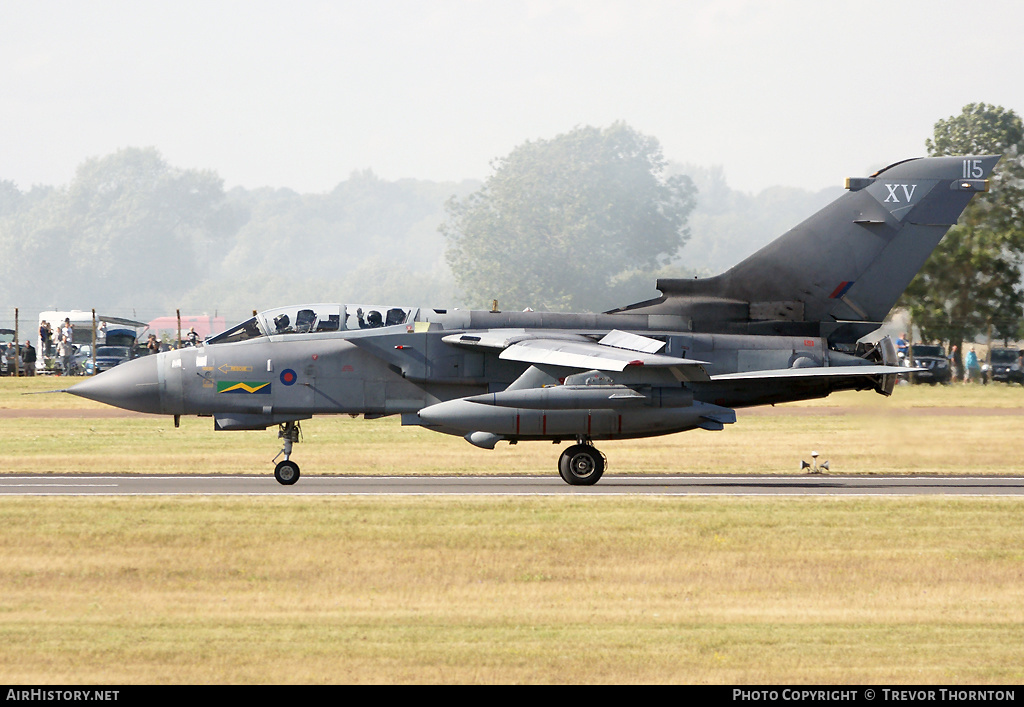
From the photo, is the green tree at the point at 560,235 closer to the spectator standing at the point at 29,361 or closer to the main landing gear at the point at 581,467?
the spectator standing at the point at 29,361

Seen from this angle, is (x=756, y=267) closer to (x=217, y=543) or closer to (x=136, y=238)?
(x=217, y=543)

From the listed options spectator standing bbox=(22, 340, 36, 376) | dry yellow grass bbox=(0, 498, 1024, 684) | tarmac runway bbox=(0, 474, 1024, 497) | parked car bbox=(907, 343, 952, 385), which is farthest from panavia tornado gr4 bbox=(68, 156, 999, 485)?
spectator standing bbox=(22, 340, 36, 376)

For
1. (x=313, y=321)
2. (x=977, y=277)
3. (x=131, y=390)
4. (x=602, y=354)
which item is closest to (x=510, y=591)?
(x=602, y=354)

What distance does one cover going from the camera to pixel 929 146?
66.2 m

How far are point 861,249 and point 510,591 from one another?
41.6 feet

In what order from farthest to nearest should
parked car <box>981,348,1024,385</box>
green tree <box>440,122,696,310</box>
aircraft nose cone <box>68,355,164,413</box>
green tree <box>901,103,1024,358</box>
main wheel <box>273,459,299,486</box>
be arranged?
green tree <box>440,122,696,310</box> → green tree <box>901,103,1024,358</box> → parked car <box>981,348,1024,385</box> → aircraft nose cone <box>68,355,164,413</box> → main wheel <box>273,459,299,486</box>

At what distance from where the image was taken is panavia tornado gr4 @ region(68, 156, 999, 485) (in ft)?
65.8

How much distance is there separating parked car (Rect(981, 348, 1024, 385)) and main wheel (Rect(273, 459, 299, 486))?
31532mm

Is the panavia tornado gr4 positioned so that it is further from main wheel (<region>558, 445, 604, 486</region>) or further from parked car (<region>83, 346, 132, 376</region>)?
parked car (<region>83, 346, 132, 376</region>)

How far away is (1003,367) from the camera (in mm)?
46500

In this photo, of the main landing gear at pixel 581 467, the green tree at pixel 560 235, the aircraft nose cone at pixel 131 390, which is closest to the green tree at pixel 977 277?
the main landing gear at pixel 581 467

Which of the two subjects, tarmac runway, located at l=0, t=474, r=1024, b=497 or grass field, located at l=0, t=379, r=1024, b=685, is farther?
tarmac runway, located at l=0, t=474, r=1024, b=497

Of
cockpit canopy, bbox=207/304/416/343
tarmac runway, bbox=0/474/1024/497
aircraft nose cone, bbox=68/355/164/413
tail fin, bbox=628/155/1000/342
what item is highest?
tail fin, bbox=628/155/1000/342

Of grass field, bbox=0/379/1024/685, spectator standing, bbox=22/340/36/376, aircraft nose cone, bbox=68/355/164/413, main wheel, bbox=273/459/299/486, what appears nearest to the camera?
grass field, bbox=0/379/1024/685
